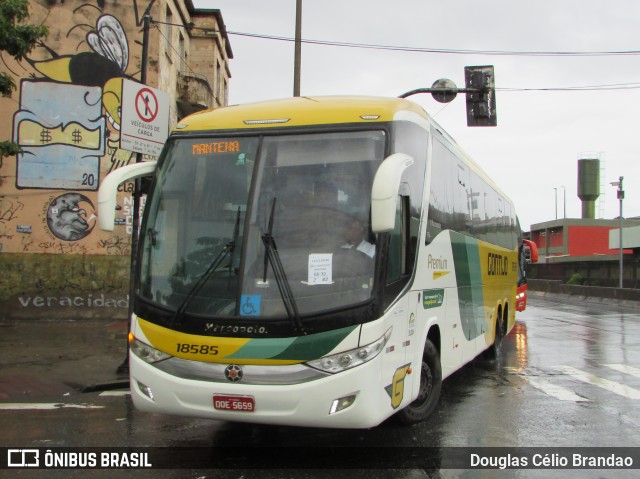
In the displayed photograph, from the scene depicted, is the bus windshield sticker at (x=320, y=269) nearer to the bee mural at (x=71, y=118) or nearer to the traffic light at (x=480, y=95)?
the traffic light at (x=480, y=95)

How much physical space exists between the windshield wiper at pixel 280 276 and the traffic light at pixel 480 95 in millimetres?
11140

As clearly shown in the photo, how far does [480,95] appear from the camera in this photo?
14883 millimetres

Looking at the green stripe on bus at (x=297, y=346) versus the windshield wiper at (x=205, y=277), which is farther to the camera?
the windshield wiper at (x=205, y=277)

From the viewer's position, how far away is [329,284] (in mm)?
4879

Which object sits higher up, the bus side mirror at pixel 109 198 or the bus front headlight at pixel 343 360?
the bus side mirror at pixel 109 198

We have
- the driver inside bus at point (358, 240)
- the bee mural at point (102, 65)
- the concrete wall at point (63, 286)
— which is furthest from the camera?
the bee mural at point (102, 65)

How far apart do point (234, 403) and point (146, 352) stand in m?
1.01

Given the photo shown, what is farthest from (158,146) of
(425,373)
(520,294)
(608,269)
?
(608,269)

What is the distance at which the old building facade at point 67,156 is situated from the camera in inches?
623

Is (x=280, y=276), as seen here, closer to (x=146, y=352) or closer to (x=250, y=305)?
(x=250, y=305)

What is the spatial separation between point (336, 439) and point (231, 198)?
8.64 ft

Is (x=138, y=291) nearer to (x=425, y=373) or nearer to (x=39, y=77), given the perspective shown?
(x=425, y=373)

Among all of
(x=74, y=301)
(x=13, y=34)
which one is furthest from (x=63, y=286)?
(x=13, y=34)

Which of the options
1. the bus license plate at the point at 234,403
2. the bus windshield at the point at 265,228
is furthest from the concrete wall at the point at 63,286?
the bus license plate at the point at 234,403
